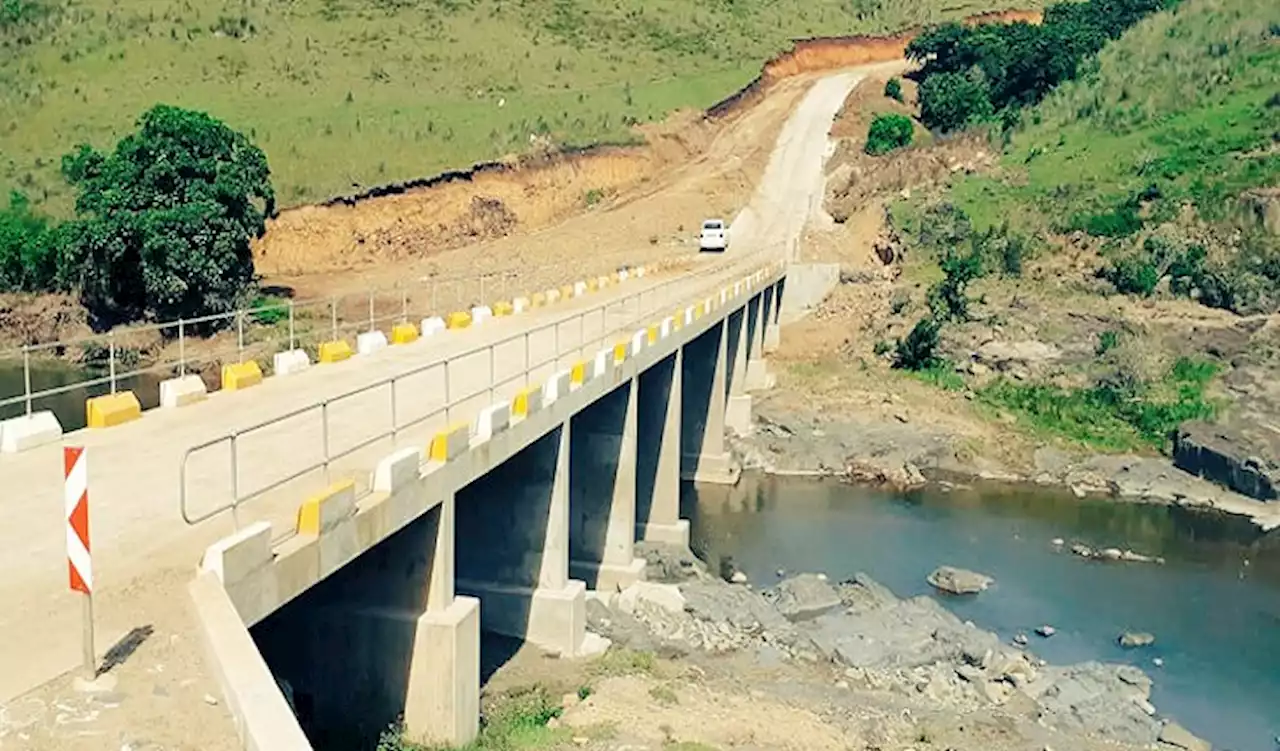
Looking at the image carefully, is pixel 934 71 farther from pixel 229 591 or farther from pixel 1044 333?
pixel 229 591

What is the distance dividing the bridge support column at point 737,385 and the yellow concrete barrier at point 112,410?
25.3 metres

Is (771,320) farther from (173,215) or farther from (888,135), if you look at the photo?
(888,135)

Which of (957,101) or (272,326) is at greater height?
(957,101)

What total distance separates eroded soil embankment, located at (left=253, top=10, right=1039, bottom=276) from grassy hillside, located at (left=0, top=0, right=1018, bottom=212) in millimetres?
1315

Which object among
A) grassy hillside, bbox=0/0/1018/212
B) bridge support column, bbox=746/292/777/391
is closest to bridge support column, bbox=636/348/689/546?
bridge support column, bbox=746/292/777/391

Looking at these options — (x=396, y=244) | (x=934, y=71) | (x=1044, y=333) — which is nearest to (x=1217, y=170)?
(x=1044, y=333)

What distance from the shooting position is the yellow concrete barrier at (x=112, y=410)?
17.2 m

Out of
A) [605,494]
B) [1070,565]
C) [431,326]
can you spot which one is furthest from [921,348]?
[431,326]

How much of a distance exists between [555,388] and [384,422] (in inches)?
128

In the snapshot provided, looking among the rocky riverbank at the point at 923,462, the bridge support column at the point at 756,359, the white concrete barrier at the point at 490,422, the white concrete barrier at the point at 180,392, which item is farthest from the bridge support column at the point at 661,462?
the white concrete barrier at the point at 180,392

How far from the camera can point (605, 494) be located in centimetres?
2675

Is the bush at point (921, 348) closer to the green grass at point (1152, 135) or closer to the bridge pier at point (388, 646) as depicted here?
the green grass at point (1152, 135)

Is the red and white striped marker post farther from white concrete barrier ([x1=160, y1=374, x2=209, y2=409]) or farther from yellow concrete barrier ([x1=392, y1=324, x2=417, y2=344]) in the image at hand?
yellow concrete barrier ([x1=392, y1=324, x2=417, y2=344])

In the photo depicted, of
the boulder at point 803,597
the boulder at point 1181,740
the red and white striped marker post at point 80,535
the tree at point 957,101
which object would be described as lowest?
the boulder at point 1181,740
